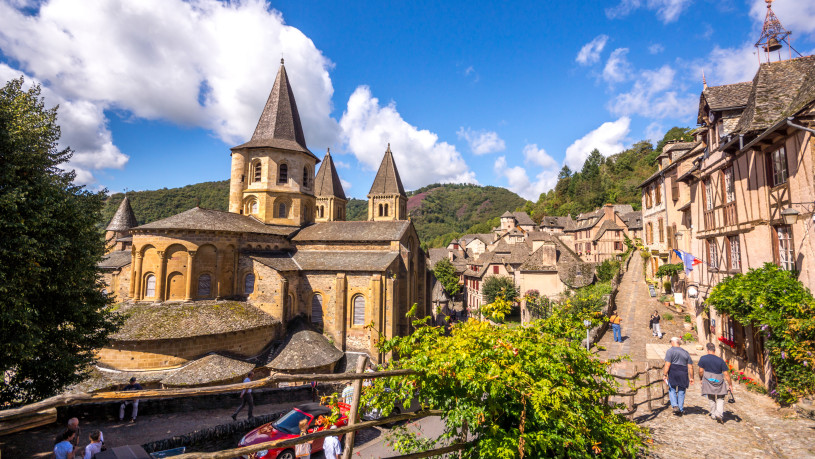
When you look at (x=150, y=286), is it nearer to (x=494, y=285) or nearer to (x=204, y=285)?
(x=204, y=285)

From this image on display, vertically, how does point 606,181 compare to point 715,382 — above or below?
above

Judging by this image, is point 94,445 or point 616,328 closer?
point 94,445

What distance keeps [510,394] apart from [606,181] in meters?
84.8

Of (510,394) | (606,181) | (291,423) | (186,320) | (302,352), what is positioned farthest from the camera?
(606,181)

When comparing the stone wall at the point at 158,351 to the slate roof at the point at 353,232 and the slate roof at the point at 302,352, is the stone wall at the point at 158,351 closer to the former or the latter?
the slate roof at the point at 302,352

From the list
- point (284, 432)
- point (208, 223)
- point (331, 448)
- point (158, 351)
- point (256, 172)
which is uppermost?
point (256, 172)

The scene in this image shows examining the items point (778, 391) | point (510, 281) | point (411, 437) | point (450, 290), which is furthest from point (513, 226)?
point (411, 437)

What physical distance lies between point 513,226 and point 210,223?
7610 cm

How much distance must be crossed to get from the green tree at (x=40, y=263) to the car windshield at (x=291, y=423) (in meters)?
6.26

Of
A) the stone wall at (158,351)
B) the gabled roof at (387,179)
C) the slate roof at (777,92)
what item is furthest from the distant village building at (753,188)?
the gabled roof at (387,179)

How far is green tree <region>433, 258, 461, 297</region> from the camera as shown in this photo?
60.0 meters

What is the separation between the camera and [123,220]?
4141 centimetres

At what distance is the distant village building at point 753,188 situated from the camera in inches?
361

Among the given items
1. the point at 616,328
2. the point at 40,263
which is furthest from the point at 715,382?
the point at 40,263
